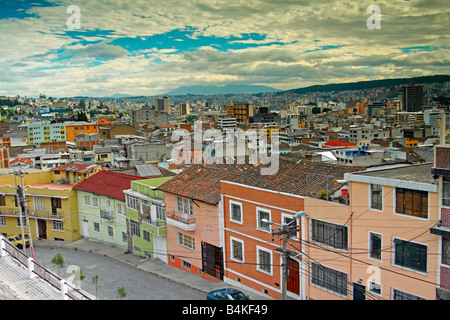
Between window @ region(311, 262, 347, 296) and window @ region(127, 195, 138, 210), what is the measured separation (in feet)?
28.4

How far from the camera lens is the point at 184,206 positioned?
15008mm

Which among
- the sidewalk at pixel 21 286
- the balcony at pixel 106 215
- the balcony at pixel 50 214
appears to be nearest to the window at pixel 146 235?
the balcony at pixel 106 215

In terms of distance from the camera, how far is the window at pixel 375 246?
9.62 metres

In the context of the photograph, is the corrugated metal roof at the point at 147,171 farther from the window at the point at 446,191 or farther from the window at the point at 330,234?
the window at the point at 446,191

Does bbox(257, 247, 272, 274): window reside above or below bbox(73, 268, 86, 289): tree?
above

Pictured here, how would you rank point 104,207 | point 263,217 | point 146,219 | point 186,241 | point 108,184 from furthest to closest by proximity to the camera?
1. point 108,184
2. point 104,207
3. point 146,219
4. point 186,241
5. point 263,217

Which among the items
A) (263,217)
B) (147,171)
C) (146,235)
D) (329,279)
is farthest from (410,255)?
(147,171)

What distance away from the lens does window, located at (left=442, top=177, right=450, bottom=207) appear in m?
8.45

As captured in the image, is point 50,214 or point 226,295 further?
point 50,214

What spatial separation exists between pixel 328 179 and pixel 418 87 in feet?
462

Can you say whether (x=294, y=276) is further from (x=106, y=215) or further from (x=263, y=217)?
(x=106, y=215)

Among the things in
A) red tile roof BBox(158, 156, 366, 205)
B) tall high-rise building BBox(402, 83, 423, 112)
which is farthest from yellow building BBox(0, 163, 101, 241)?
tall high-rise building BBox(402, 83, 423, 112)

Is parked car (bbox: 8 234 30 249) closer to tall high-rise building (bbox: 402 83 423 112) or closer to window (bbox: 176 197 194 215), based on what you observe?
window (bbox: 176 197 194 215)

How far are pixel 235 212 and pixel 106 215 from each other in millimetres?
8430
